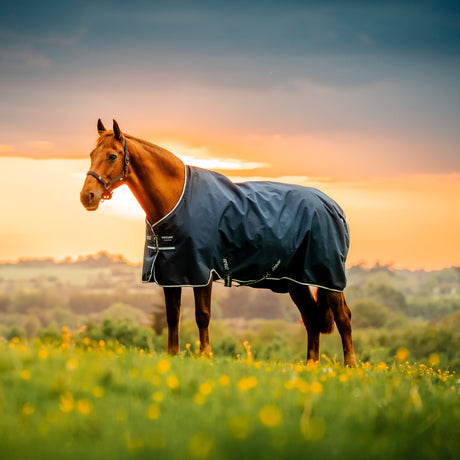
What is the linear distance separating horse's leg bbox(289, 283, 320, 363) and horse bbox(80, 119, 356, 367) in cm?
2

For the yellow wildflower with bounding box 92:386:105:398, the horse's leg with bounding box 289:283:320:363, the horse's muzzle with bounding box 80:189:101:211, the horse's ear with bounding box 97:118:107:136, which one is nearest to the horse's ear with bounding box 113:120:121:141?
the horse's ear with bounding box 97:118:107:136

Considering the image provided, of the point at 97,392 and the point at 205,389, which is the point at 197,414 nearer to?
the point at 205,389

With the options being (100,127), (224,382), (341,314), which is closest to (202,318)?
(341,314)

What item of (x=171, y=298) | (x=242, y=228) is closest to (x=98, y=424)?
(x=171, y=298)

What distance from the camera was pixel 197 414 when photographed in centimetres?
509

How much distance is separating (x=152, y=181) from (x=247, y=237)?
5.61ft

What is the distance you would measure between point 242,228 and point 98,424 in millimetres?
5554

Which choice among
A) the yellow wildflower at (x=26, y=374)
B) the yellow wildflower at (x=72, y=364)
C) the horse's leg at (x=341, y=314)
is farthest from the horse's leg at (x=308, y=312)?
the yellow wildflower at (x=26, y=374)

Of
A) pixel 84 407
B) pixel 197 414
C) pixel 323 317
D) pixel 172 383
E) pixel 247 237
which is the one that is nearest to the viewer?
pixel 84 407

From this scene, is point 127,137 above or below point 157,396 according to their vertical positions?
above

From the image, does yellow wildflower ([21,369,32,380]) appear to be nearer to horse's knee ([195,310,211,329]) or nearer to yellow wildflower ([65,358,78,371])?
yellow wildflower ([65,358,78,371])

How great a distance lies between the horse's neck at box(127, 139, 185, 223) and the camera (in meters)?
9.50

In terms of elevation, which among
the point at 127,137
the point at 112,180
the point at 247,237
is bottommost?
the point at 247,237

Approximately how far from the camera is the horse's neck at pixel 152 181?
9.50m
